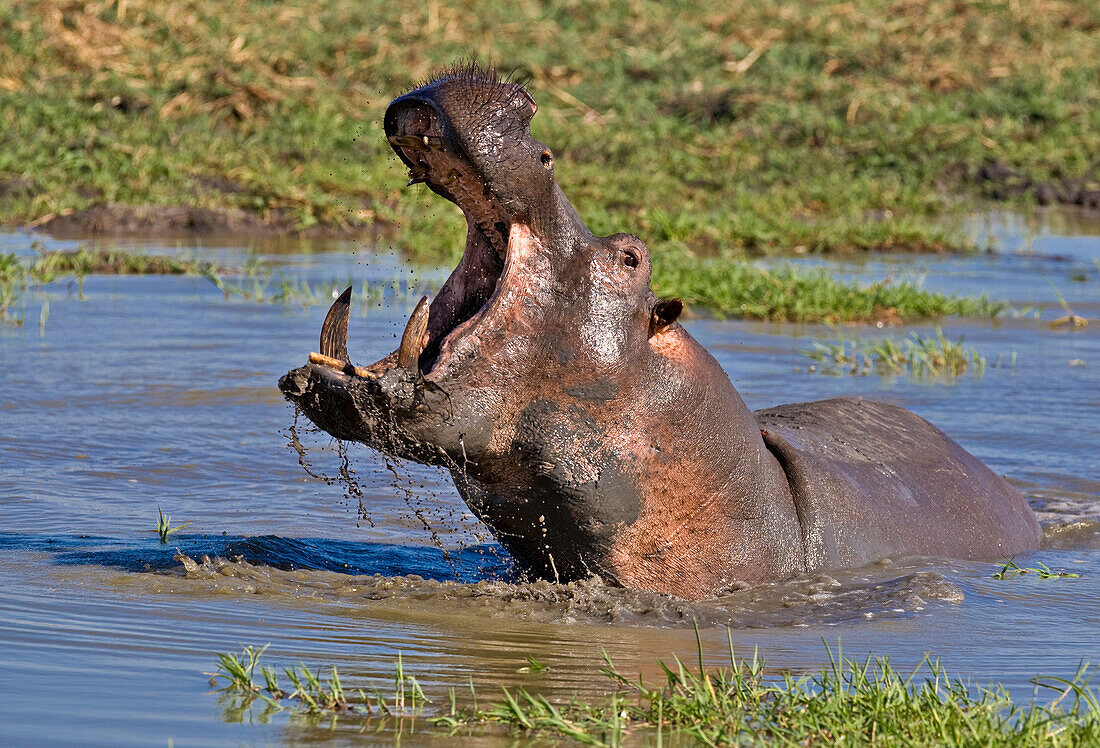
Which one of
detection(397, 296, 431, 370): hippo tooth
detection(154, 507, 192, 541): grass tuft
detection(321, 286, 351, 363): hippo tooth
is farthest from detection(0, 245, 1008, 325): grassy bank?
detection(397, 296, 431, 370): hippo tooth

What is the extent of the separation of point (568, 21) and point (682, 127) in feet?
13.8

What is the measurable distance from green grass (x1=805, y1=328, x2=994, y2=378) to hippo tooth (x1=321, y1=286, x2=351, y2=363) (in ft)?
15.2

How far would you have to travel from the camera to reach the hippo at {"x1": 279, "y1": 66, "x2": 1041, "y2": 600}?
139 inches

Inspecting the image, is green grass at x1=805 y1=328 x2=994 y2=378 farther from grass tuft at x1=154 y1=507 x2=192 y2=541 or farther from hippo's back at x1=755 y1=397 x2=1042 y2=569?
grass tuft at x1=154 y1=507 x2=192 y2=541

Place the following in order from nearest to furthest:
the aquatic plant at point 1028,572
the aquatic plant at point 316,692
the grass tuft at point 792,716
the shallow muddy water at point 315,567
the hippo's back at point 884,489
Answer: the grass tuft at point 792,716, the aquatic plant at point 316,692, the shallow muddy water at point 315,567, the hippo's back at point 884,489, the aquatic plant at point 1028,572

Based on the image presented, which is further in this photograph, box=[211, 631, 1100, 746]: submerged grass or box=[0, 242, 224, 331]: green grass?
box=[0, 242, 224, 331]: green grass

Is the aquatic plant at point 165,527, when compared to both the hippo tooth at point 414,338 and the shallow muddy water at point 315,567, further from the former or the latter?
the hippo tooth at point 414,338

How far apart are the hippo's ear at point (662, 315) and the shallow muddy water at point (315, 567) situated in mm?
686

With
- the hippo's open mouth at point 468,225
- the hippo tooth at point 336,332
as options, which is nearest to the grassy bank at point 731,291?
the hippo's open mouth at point 468,225

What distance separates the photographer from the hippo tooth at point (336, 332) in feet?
11.9

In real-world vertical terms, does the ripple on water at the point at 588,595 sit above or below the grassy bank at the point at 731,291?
below

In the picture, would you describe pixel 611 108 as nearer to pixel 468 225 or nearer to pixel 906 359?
pixel 906 359

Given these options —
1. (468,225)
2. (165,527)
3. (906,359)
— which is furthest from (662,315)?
(906,359)

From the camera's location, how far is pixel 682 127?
16.4 metres
